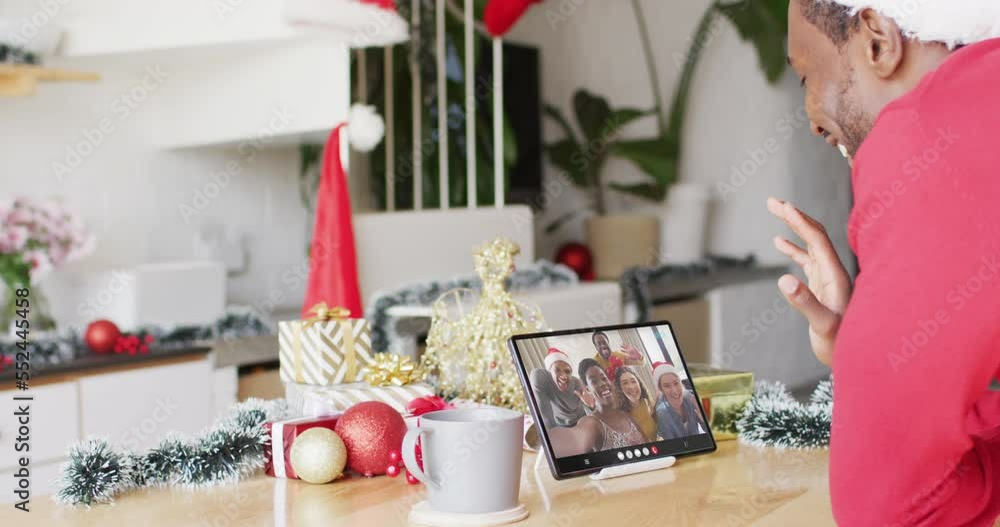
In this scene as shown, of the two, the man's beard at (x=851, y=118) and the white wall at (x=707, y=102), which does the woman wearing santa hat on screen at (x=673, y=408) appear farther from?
the white wall at (x=707, y=102)

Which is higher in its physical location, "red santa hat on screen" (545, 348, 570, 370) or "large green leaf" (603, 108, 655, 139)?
"large green leaf" (603, 108, 655, 139)

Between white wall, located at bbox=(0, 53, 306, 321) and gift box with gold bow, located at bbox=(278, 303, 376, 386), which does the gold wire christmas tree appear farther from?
white wall, located at bbox=(0, 53, 306, 321)

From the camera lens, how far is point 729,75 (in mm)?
4133

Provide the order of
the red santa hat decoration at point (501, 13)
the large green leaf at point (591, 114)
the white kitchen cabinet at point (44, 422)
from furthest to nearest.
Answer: the large green leaf at point (591, 114) → the red santa hat decoration at point (501, 13) → the white kitchen cabinet at point (44, 422)

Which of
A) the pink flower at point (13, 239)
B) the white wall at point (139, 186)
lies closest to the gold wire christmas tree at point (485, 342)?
the pink flower at point (13, 239)

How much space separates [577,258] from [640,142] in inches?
21.3

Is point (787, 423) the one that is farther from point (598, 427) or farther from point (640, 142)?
point (640, 142)

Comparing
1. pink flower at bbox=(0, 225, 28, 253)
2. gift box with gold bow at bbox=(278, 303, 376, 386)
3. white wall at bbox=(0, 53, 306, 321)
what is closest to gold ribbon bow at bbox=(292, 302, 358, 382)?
gift box with gold bow at bbox=(278, 303, 376, 386)

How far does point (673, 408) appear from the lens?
0.98m

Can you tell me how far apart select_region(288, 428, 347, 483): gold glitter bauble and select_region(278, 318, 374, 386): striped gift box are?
0.15m

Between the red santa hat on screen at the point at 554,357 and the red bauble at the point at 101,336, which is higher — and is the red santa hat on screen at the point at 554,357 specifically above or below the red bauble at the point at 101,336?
above

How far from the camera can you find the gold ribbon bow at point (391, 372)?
3.47 feet

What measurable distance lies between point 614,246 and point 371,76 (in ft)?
4.22

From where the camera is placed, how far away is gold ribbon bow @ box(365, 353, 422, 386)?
106 centimetres
